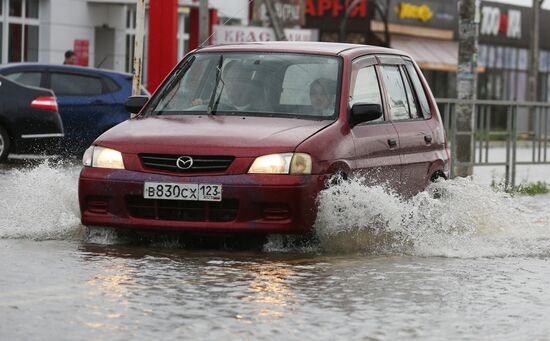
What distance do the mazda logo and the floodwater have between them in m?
0.59

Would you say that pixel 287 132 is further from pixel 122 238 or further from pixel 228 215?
pixel 122 238

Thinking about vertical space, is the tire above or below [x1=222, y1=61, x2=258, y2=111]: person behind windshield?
below

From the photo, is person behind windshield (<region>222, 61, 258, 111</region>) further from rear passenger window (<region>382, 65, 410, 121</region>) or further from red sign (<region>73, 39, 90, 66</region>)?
red sign (<region>73, 39, 90, 66</region>)

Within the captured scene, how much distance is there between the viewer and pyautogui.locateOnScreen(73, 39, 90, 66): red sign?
43.7 meters

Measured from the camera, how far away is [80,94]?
82.6 feet

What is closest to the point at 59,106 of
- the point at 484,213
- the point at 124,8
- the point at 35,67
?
the point at 35,67

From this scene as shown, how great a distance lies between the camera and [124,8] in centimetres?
4628

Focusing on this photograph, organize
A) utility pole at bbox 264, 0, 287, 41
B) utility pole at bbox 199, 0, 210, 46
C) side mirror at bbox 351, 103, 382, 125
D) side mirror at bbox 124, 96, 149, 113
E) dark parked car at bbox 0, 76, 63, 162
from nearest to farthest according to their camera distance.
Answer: side mirror at bbox 351, 103, 382, 125
side mirror at bbox 124, 96, 149, 113
dark parked car at bbox 0, 76, 63, 162
utility pole at bbox 199, 0, 210, 46
utility pole at bbox 264, 0, 287, 41

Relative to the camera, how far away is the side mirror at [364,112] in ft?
37.6

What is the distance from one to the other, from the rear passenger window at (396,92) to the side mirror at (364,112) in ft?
3.34

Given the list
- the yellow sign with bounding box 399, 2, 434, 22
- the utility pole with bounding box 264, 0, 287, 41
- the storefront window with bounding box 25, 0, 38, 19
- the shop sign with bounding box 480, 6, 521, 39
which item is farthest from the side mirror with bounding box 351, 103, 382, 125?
the shop sign with bounding box 480, 6, 521, 39

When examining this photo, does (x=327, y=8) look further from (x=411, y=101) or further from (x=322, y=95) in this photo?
(x=322, y=95)

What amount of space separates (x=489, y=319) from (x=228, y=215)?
3.01 meters

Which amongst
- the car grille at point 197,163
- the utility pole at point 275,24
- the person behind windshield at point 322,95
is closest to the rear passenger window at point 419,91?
the person behind windshield at point 322,95
